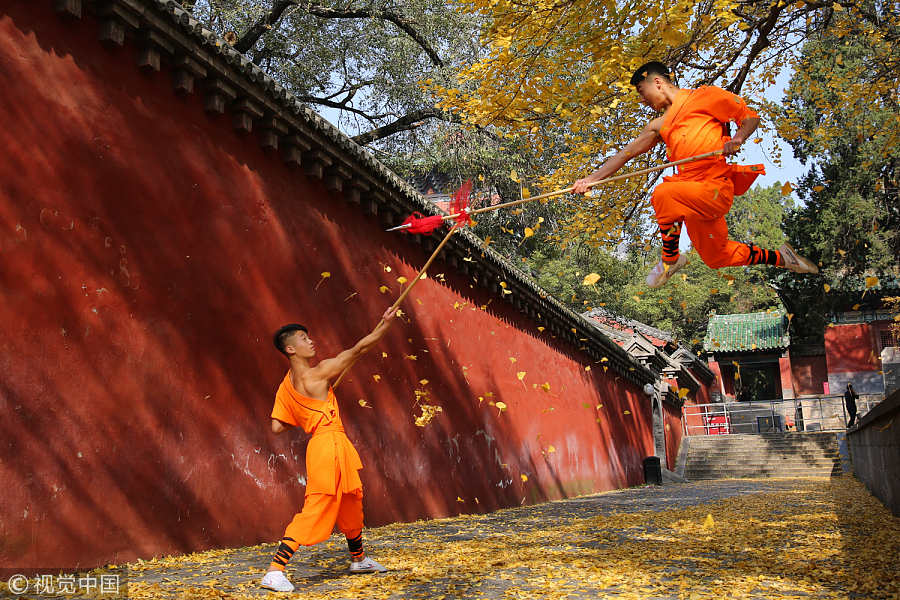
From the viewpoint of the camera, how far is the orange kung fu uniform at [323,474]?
13.1 ft

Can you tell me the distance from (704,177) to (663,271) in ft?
2.97

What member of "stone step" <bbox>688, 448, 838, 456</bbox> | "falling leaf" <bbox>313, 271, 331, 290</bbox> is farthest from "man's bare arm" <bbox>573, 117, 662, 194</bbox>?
"stone step" <bbox>688, 448, 838, 456</bbox>

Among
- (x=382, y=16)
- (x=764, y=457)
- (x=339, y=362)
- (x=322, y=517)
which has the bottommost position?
(x=764, y=457)

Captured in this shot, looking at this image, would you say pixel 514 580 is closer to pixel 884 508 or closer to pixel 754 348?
pixel 884 508

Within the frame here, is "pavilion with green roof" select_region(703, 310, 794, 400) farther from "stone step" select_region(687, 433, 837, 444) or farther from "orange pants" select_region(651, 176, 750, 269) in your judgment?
"orange pants" select_region(651, 176, 750, 269)

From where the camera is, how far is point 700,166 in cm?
432

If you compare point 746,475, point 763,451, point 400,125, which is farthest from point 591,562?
point 763,451

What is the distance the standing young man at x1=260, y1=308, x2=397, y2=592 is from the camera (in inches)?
155

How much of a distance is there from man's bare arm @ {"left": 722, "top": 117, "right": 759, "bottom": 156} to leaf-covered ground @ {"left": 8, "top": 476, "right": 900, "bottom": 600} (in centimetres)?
239

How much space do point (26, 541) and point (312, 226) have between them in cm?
392

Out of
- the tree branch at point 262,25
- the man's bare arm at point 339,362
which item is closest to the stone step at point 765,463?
the tree branch at point 262,25

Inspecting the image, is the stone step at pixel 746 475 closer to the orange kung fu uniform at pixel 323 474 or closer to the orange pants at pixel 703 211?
the orange pants at pixel 703 211

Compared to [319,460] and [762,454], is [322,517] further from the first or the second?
[762,454]

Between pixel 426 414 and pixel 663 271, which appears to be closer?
pixel 663 271
